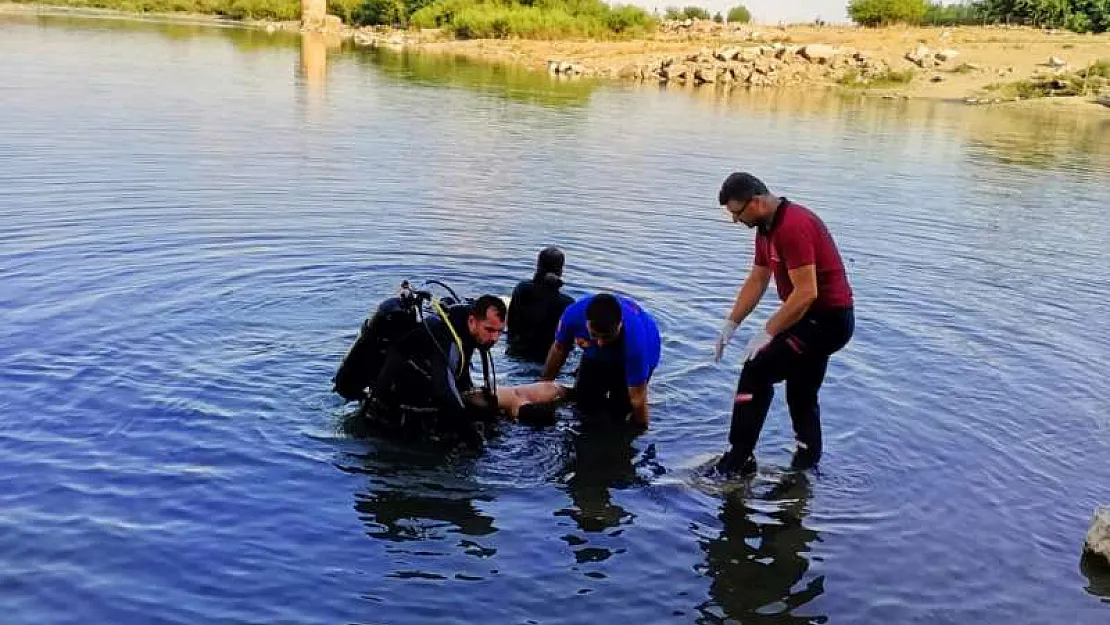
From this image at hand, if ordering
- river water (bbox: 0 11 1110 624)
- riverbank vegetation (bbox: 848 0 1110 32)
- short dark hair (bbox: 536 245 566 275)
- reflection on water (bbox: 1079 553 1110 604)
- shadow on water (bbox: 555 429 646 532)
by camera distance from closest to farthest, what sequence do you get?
river water (bbox: 0 11 1110 624), reflection on water (bbox: 1079 553 1110 604), shadow on water (bbox: 555 429 646 532), short dark hair (bbox: 536 245 566 275), riverbank vegetation (bbox: 848 0 1110 32)

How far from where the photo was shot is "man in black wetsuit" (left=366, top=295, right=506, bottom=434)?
6.79 m

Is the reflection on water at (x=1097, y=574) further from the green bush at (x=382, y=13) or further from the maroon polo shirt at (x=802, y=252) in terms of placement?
the green bush at (x=382, y=13)

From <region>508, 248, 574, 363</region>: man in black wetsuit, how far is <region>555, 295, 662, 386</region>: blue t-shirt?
120cm

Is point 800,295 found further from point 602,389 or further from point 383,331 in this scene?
point 383,331

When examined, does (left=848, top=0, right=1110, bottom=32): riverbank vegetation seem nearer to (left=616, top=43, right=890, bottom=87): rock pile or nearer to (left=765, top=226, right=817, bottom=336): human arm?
(left=616, top=43, right=890, bottom=87): rock pile

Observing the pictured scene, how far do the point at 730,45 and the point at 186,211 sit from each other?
54742 millimetres

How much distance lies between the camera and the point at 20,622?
4.91 meters

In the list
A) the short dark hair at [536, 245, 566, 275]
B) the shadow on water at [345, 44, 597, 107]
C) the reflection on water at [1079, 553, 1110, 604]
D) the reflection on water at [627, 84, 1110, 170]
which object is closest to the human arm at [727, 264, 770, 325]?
A: the short dark hair at [536, 245, 566, 275]

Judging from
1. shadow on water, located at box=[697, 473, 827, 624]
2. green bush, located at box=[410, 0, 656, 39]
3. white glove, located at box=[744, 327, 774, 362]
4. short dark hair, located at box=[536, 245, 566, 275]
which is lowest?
shadow on water, located at box=[697, 473, 827, 624]

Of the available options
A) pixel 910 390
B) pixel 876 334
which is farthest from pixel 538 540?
pixel 876 334

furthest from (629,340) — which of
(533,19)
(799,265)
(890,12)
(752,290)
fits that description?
(890,12)

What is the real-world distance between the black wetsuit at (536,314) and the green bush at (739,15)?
332 feet

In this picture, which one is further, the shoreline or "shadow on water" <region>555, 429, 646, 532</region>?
the shoreline

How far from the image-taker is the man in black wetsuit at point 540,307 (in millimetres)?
8938
